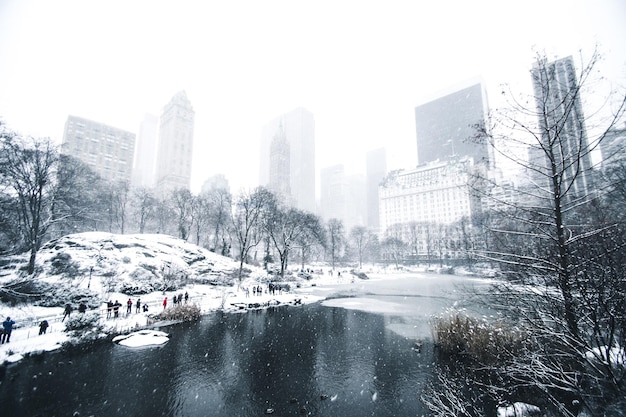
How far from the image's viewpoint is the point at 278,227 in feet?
197

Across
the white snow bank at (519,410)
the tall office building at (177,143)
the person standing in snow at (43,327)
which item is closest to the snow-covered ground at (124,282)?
the person standing in snow at (43,327)

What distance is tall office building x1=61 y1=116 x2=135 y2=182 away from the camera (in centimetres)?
14238

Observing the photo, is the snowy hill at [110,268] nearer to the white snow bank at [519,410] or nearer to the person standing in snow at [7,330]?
the person standing in snow at [7,330]

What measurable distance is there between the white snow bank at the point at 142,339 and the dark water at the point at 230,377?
22.5 inches

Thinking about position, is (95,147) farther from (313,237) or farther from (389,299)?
(389,299)

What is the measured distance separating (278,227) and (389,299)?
102ft

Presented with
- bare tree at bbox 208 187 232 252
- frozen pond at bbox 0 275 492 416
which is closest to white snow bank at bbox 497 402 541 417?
frozen pond at bbox 0 275 492 416

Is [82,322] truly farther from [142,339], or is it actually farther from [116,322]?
[142,339]

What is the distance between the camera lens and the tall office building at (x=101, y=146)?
142375 mm

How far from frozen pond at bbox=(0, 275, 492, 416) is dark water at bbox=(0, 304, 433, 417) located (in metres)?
0.04

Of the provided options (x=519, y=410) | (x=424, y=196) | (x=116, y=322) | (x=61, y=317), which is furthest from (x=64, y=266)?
(x=424, y=196)

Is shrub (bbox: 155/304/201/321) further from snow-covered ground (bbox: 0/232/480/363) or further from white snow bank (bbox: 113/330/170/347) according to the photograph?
white snow bank (bbox: 113/330/170/347)

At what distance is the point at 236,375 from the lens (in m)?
13.0

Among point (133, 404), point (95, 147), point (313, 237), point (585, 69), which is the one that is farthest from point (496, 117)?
point (95, 147)
